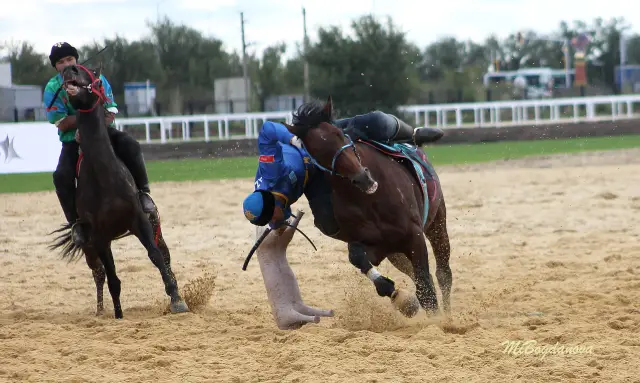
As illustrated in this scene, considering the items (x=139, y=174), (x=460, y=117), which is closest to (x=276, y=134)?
(x=139, y=174)

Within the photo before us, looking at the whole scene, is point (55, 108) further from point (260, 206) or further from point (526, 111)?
point (526, 111)

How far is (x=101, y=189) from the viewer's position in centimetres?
→ 767

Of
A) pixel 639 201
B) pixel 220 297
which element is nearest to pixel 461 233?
pixel 639 201

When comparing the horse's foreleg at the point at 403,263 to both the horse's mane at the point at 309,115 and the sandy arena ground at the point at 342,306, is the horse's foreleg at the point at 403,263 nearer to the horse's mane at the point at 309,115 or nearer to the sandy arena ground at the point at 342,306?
the sandy arena ground at the point at 342,306

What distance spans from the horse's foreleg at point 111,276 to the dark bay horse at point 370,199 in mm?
2084

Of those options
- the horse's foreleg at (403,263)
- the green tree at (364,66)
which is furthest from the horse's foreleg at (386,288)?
the green tree at (364,66)

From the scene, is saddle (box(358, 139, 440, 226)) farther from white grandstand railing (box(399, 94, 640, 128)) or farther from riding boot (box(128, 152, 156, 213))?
white grandstand railing (box(399, 94, 640, 128))

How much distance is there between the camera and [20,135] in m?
22.0

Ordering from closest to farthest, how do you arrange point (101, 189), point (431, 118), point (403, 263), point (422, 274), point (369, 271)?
point (369, 271)
point (422, 274)
point (403, 263)
point (101, 189)
point (431, 118)

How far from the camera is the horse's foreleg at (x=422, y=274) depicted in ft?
22.2

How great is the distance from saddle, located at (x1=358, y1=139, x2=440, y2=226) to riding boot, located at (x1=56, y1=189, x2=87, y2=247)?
240cm

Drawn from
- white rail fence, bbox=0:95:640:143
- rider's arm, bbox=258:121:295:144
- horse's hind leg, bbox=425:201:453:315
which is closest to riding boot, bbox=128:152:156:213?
rider's arm, bbox=258:121:295:144

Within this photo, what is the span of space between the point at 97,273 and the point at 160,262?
2.80 ft

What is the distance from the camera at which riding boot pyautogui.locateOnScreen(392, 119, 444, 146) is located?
7.62 meters
